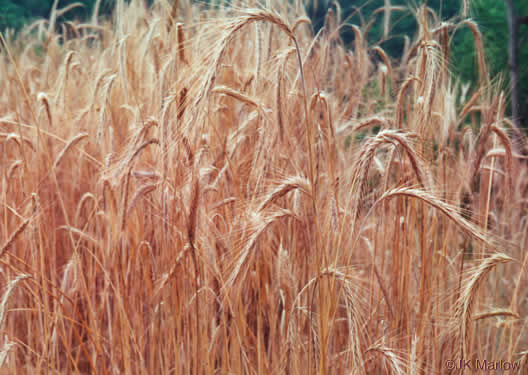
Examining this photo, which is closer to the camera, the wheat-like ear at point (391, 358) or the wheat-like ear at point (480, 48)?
the wheat-like ear at point (391, 358)

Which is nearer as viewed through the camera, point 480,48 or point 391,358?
point 391,358

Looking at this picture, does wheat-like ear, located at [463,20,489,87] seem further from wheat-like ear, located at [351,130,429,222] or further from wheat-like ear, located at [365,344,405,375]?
wheat-like ear, located at [365,344,405,375]

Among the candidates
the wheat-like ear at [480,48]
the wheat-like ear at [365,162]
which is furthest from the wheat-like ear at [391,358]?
the wheat-like ear at [480,48]

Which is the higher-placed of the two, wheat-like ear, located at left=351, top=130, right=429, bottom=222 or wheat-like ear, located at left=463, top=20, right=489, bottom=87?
wheat-like ear, located at left=463, top=20, right=489, bottom=87

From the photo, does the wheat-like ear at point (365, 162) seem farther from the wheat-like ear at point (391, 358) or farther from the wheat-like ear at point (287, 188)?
the wheat-like ear at point (391, 358)

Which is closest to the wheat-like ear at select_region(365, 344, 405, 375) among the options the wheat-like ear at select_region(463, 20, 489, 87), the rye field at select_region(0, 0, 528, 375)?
the rye field at select_region(0, 0, 528, 375)

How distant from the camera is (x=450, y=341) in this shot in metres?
1.12

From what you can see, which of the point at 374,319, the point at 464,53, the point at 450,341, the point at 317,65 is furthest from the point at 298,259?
the point at 464,53

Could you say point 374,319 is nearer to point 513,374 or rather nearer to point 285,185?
point 513,374

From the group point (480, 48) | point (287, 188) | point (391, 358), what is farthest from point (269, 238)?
point (480, 48)

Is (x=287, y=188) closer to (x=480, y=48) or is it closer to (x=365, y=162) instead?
(x=365, y=162)

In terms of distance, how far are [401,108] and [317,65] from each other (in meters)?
0.62

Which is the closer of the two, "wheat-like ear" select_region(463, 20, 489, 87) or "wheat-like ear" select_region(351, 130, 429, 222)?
"wheat-like ear" select_region(351, 130, 429, 222)

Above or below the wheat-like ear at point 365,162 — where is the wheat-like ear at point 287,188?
below
